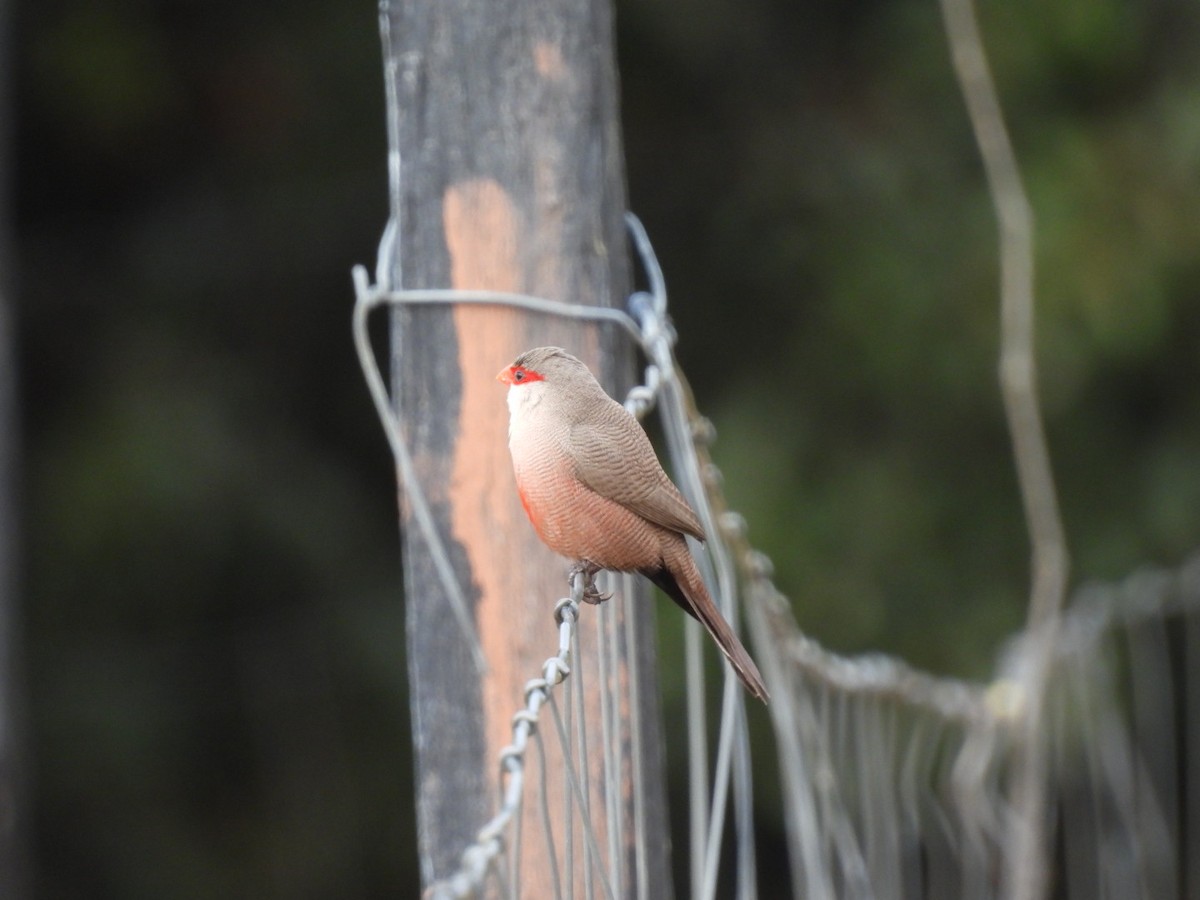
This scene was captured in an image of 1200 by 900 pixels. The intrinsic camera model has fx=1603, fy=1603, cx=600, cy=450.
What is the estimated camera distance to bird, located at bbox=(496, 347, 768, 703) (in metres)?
1.58

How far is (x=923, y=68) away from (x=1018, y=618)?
166 centimetres

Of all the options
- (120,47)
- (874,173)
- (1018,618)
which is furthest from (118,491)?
(1018,618)

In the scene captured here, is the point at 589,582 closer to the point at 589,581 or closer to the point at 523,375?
the point at 589,581

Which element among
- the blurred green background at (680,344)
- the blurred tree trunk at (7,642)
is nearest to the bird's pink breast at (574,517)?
the blurred tree trunk at (7,642)

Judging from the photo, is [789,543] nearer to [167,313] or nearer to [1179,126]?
[1179,126]

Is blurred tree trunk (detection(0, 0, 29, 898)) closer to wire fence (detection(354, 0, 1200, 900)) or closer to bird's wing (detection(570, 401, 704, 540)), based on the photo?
wire fence (detection(354, 0, 1200, 900))

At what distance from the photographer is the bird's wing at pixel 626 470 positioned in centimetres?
159

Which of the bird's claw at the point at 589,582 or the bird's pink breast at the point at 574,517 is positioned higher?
the bird's pink breast at the point at 574,517

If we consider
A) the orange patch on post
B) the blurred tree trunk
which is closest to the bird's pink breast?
the orange patch on post

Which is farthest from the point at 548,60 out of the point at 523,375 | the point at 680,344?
the point at 680,344

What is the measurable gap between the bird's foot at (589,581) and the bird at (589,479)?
2 cm

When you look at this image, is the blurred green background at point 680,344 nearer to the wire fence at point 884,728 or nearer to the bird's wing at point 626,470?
the wire fence at point 884,728

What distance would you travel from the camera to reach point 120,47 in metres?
4.59

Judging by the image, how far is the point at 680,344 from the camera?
4.85 metres
